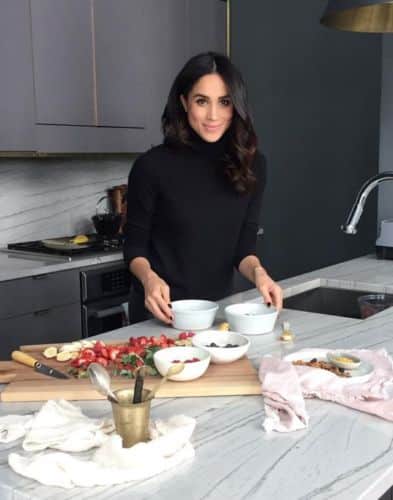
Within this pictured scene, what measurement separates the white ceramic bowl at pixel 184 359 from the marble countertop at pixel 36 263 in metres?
1.45

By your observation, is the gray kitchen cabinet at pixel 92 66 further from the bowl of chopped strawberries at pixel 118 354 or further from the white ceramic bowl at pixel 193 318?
the bowl of chopped strawberries at pixel 118 354

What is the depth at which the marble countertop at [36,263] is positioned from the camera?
2.65m

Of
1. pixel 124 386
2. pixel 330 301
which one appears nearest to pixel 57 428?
pixel 124 386

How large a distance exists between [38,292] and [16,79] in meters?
0.96

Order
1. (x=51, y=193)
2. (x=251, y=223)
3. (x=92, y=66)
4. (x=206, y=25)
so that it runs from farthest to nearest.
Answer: (x=206, y=25)
(x=51, y=193)
(x=92, y=66)
(x=251, y=223)

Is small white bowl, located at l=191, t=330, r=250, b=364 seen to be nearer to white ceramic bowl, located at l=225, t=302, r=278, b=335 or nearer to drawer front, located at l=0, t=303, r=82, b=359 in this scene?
white ceramic bowl, located at l=225, t=302, r=278, b=335

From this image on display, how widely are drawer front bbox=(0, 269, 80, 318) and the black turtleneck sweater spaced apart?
2.62 feet

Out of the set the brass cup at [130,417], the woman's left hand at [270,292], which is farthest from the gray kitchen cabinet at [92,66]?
the brass cup at [130,417]

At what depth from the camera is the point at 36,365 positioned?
136cm

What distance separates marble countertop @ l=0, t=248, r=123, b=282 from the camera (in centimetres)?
265

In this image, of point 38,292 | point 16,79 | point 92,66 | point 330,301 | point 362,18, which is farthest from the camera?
point 92,66

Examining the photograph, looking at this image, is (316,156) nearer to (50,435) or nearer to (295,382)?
(295,382)

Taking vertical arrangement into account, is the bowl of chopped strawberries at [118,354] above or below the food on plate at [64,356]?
above

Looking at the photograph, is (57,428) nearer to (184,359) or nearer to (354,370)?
(184,359)
